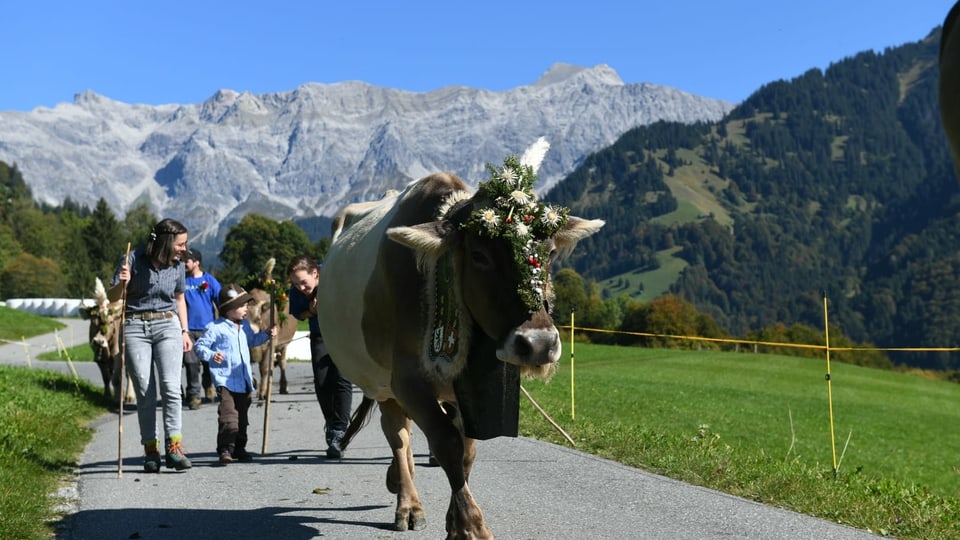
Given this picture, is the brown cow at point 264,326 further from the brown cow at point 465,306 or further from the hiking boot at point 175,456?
the brown cow at point 465,306

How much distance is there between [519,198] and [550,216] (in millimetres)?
217

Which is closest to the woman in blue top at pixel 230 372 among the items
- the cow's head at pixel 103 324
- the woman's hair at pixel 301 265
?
the woman's hair at pixel 301 265

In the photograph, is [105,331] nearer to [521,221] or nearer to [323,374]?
[323,374]

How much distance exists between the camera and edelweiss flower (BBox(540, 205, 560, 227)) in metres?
5.97

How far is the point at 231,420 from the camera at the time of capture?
10805 mm

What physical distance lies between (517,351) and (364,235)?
243 cm

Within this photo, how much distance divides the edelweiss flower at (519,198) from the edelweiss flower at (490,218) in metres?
0.16

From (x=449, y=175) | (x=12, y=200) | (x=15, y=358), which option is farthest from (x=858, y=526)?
(x=12, y=200)

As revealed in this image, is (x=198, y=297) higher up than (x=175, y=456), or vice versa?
(x=198, y=297)

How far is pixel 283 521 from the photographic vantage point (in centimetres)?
750

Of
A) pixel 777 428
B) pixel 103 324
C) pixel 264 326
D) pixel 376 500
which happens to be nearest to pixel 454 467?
pixel 376 500

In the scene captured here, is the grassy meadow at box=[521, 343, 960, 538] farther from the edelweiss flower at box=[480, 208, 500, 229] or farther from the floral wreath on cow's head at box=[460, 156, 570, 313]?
the edelweiss flower at box=[480, 208, 500, 229]

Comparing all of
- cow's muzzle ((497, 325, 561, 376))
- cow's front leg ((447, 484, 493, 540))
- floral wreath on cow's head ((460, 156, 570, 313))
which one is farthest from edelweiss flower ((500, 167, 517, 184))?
cow's front leg ((447, 484, 493, 540))

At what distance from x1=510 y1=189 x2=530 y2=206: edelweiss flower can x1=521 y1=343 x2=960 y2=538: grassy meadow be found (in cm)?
354
